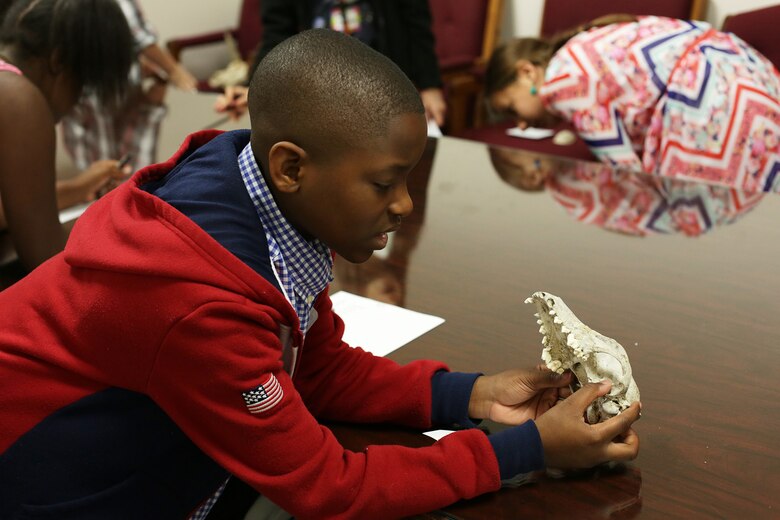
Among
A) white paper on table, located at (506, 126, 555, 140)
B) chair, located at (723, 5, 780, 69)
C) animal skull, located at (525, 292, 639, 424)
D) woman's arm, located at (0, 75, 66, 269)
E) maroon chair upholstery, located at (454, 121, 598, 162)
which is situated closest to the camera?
animal skull, located at (525, 292, 639, 424)

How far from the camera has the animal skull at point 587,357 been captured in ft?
2.98

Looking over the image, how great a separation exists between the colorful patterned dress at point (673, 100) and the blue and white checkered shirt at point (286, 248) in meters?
1.62

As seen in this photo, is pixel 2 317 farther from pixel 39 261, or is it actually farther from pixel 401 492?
pixel 39 261

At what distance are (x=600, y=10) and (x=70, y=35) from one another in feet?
8.66

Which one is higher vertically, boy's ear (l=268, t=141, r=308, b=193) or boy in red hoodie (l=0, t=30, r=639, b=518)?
boy's ear (l=268, t=141, r=308, b=193)

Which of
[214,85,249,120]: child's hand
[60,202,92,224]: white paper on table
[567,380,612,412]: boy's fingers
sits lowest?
[214,85,249,120]: child's hand

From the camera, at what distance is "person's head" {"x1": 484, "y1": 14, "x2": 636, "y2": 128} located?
8.76ft

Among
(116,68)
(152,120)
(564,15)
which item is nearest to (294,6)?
(152,120)

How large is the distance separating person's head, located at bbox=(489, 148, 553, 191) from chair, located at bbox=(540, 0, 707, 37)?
1790 mm

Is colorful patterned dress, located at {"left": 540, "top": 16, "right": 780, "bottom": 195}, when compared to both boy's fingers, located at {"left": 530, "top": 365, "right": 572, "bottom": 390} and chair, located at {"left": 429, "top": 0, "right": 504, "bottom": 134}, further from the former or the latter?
chair, located at {"left": 429, "top": 0, "right": 504, "bottom": 134}

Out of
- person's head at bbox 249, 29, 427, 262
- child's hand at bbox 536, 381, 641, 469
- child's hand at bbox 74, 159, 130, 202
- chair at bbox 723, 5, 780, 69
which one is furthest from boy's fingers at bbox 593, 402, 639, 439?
chair at bbox 723, 5, 780, 69

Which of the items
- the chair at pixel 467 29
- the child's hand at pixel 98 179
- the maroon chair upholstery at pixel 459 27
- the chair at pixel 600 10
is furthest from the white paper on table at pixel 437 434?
the maroon chair upholstery at pixel 459 27

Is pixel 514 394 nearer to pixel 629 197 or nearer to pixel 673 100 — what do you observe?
pixel 629 197

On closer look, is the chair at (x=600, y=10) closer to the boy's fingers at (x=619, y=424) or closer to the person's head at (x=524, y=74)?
the person's head at (x=524, y=74)
